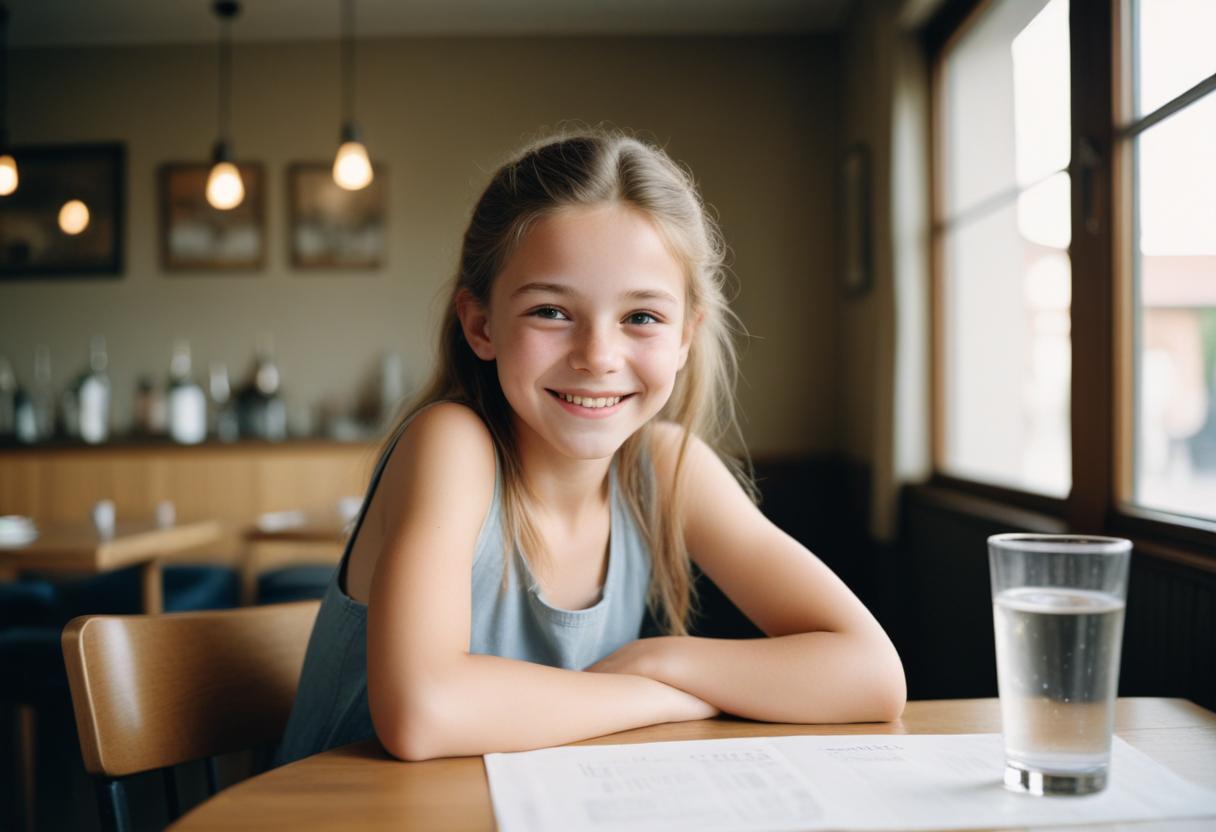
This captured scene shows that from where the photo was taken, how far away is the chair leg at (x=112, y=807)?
894 mm

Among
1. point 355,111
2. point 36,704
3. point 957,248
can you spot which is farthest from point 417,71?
point 36,704

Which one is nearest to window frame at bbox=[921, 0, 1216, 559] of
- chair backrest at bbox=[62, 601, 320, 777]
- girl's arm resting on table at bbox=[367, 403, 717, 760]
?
girl's arm resting on table at bbox=[367, 403, 717, 760]

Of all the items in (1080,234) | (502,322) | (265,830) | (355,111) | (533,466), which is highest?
(355,111)

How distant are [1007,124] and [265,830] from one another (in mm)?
2969

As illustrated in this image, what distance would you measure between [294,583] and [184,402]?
157 cm

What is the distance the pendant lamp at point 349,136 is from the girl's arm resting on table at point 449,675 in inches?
104

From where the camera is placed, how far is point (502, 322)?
3.50 feet

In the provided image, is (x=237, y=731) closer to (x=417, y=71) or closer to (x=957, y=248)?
(x=957, y=248)

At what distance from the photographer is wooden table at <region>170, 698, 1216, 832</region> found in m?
0.64

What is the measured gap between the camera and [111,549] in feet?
8.50

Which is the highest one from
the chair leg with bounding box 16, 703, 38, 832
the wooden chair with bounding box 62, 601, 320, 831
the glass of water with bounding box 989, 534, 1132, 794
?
the glass of water with bounding box 989, 534, 1132, 794

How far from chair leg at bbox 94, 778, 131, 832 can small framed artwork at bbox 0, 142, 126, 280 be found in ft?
14.5

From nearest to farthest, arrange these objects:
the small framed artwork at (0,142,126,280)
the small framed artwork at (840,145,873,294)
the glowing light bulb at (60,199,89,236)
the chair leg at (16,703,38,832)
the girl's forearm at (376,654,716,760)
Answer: the girl's forearm at (376,654,716,760), the chair leg at (16,703,38,832), the small framed artwork at (840,145,873,294), the glowing light bulb at (60,199,89,236), the small framed artwork at (0,142,126,280)

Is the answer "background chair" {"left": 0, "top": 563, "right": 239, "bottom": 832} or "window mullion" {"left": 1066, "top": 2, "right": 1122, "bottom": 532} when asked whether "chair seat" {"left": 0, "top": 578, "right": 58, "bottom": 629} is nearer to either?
"background chair" {"left": 0, "top": 563, "right": 239, "bottom": 832}
